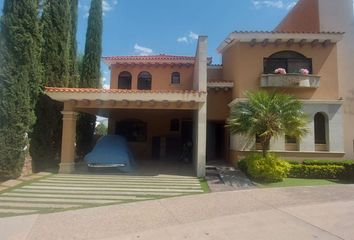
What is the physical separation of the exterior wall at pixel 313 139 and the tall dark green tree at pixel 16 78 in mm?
10004

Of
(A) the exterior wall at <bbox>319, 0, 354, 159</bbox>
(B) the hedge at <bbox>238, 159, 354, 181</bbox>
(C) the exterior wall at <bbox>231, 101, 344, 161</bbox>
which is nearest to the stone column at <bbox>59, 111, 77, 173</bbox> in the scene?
(B) the hedge at <bbox>238, 159, 354, 181</bbox>

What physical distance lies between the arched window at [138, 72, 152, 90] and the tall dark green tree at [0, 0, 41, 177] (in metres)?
10.2

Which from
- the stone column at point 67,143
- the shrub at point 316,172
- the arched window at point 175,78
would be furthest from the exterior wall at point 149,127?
the shrub at point 316,172

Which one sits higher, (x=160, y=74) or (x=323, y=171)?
(x=160, y=74)

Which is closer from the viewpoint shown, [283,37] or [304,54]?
[283,37]

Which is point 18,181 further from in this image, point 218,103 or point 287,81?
point 287,81

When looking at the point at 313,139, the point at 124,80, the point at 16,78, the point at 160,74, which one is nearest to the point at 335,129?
the point at 313,139

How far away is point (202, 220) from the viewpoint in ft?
24.5

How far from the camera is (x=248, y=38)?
56.3ft

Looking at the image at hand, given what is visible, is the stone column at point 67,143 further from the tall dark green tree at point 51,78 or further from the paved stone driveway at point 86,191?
the tall dark green tree at point 51,78

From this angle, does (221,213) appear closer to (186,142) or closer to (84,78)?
(186,142)

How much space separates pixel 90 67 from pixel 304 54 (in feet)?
43.7

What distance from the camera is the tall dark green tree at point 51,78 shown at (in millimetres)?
14789

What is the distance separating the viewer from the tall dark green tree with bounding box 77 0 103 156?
2039cm
